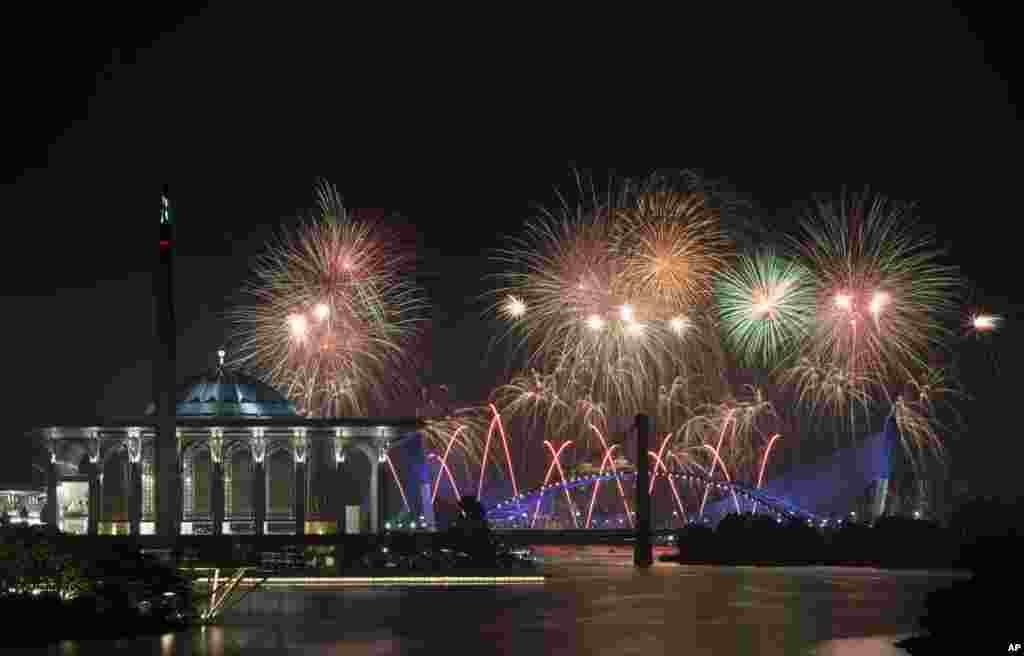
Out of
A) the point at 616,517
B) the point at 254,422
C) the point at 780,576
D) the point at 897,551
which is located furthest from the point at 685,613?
the point at 616,517

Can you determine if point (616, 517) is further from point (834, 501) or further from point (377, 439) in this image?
point (377, 439)

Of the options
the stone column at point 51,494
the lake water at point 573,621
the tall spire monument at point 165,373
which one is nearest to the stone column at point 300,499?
the stone column at point 51,494

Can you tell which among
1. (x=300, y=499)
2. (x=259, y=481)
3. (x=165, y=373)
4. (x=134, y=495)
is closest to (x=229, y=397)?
(x=259, y=481)

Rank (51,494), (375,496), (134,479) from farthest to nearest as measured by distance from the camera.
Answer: (134,479)
(375,496)
(51,494)

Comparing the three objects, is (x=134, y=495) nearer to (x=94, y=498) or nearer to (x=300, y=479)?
(x=94, y=498)

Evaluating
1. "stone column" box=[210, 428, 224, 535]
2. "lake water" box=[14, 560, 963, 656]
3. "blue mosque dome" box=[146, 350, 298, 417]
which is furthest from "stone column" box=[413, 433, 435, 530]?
"lake water" box=[14, 560, 963, 656]

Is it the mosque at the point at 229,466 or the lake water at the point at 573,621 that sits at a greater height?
the mosque at the point at 229,466

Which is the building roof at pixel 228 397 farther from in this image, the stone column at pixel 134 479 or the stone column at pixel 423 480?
the stone column at pixel 423 480
